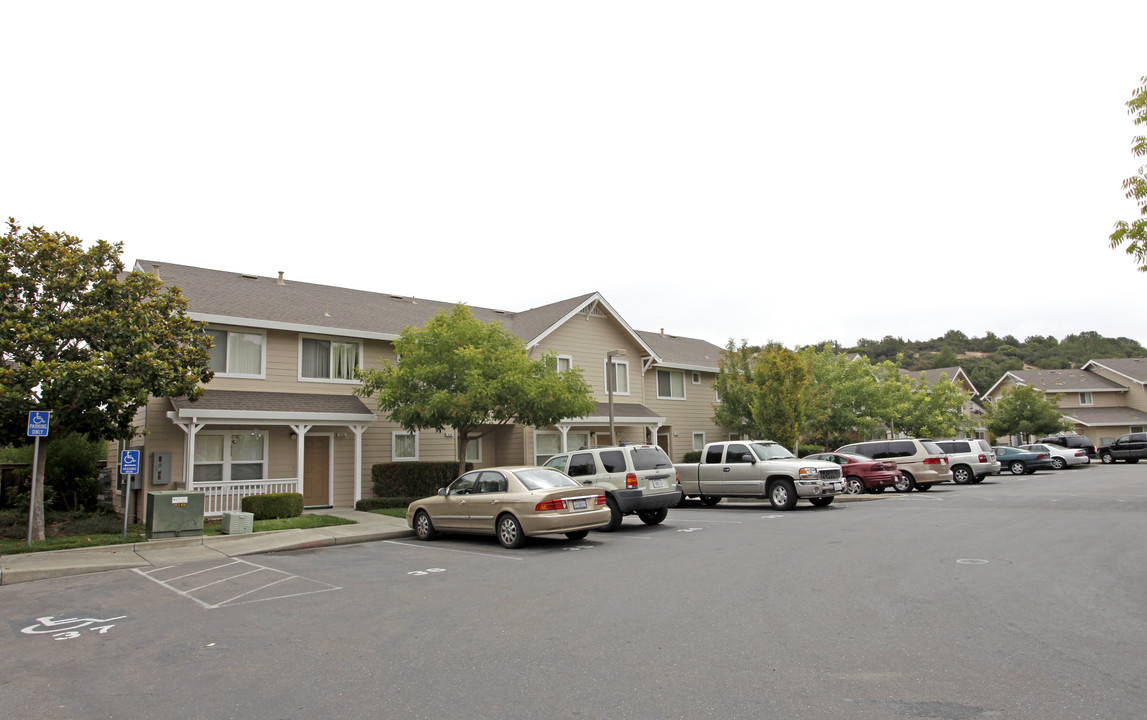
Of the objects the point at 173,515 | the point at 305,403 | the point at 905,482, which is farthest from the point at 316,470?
the point at 905,482

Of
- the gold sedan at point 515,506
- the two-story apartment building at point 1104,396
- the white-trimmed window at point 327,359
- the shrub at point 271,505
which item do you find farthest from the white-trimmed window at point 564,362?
the two-story apartment building at point 1104,396

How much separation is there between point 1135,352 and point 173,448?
13025cm

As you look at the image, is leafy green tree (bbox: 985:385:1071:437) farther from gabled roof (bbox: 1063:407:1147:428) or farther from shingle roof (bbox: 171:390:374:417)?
shingle roof (bbox: 171:390:374:417)

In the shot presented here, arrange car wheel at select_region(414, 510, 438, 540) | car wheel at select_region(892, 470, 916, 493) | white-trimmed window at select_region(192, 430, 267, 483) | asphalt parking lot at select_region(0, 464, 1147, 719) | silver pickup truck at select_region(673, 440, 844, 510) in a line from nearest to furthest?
asphalt parking lot at select_region(0, 464, 1147, 719) → car wheel at select_region(414, 510, 438, 540) → silver pickup truck at select_region(673, 440, 844, 510) → white-trimmed window at select_region(192, 430, 267, 483) → car wheel at select_region(892, 470, 916, 493)

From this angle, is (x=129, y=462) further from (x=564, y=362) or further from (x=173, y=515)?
(x=564, y=362)

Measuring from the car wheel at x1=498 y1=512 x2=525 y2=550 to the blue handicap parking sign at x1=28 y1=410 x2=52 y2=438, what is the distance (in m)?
8.24

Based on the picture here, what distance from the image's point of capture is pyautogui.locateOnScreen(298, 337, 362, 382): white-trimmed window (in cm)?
2151

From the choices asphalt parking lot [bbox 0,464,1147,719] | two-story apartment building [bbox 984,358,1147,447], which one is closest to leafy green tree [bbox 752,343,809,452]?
asphalt parking lot [bbox 0,464,1147,719]

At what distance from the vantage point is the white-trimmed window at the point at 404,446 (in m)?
22.9

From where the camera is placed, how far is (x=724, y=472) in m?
20.0

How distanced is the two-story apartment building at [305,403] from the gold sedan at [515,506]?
6.87m

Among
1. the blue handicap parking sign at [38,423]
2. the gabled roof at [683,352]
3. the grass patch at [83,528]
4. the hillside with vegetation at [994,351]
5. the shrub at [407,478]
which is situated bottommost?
the grass patch at [83,528]

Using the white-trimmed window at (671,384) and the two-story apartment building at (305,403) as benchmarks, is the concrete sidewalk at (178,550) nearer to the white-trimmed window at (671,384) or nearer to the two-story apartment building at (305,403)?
the two-story apartment building at (305,403)

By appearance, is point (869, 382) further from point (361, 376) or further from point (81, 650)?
point (81, 650)
